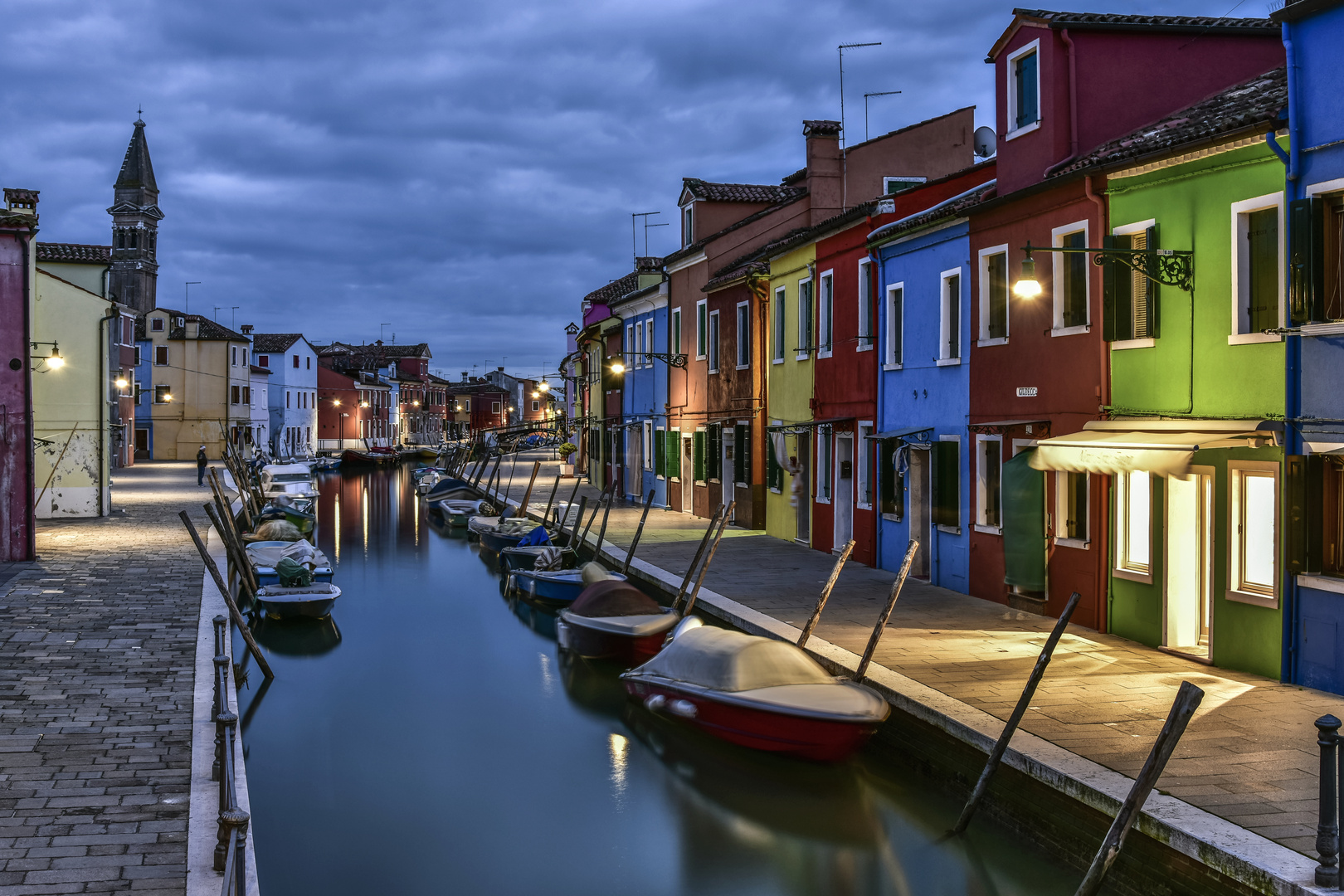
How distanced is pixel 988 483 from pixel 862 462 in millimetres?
4027

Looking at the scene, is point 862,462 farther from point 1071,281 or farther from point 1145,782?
point 1145,782

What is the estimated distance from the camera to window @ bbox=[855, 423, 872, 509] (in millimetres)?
19312

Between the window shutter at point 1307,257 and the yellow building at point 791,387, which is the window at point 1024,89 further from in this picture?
the yellow building at point 791,387

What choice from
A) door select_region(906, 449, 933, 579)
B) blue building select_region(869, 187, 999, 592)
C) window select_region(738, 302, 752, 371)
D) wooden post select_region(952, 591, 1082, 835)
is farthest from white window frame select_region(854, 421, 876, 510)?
wooden post select_region(952, 591, 1082, 835)

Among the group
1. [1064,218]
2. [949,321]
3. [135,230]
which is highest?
[135,230]

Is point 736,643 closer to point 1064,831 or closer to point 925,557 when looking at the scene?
point 1064,831

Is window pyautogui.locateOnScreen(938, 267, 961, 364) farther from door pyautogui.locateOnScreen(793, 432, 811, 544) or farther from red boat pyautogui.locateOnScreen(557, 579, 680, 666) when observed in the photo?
door pyautogui.locateOnScreen(793, 432, 811, 544)

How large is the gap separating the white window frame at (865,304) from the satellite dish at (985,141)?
2.45 meters

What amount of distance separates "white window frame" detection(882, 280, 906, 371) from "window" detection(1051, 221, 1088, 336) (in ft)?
14.3

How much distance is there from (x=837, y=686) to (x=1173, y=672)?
3.24 metres

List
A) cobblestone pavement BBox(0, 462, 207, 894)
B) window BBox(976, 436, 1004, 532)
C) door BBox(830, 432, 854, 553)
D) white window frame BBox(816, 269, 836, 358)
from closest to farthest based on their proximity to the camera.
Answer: cobblestone pavement BBox(0, 462, 207, 894) → window BBox(976, 436, 1004, 532) → door BBox(830, 432, 854, 553) → white window frame BBox(816, 269, 836, 358)

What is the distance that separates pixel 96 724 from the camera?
30.9ft

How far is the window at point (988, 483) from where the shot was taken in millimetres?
15508

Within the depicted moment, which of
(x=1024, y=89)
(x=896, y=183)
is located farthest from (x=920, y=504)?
(x=896, y=183)
